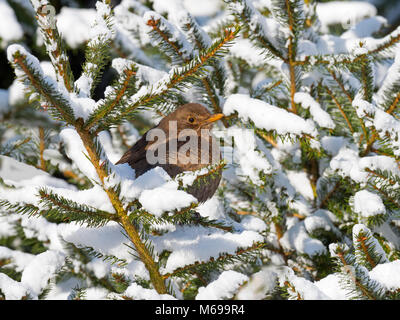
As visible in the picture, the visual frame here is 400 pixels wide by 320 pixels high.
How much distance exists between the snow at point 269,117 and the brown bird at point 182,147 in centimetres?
30

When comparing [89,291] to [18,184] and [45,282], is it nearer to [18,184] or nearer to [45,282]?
[45,282]

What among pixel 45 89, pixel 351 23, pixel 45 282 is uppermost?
pixel 351 23

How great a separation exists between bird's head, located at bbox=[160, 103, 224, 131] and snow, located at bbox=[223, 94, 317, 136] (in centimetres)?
48

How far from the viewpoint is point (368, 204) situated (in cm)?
199

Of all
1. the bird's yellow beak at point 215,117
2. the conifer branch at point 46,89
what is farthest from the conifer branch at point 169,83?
the bird's yellow beak at point 215,117

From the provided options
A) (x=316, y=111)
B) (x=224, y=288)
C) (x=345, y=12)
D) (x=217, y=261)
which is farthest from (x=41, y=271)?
(x=345, y=12)

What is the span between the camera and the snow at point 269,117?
6.09 ft

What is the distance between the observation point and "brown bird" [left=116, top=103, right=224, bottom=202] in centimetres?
243

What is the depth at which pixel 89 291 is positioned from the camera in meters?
2.31

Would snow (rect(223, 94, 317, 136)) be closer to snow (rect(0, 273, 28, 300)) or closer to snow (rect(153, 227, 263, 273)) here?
snow (rect(153, 227, 263, 273))

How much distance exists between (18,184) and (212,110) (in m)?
1.22

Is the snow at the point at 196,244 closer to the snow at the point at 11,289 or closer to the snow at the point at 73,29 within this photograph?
the snow at the point at 11,289

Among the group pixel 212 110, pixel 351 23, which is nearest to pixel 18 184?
pixel 212 110

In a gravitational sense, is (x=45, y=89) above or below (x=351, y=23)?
below
